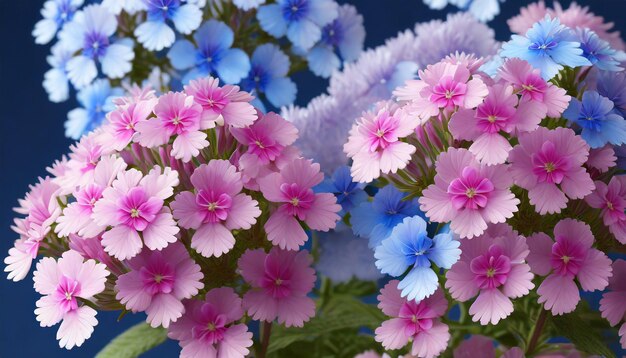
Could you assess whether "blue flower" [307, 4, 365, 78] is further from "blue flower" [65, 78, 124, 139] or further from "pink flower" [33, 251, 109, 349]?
"pink flower" [33, 251, 109, 349]

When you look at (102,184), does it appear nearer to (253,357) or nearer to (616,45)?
(253,357)

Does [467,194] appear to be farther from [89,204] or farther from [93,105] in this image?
[93,105]

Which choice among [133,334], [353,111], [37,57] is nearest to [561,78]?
[353,111]

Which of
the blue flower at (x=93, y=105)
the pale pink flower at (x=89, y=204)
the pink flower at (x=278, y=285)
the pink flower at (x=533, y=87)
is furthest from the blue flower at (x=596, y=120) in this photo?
the blue flower at (x=93, y=105)

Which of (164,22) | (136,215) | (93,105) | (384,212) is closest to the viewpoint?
(136,215)

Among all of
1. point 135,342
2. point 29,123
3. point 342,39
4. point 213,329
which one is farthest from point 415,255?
point 29,123

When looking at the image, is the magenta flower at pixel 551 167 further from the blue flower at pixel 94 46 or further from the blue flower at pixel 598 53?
the blue flower at pixel 94 46

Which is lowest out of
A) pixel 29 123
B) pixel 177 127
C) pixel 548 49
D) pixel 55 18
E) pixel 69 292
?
pixel 69 292
